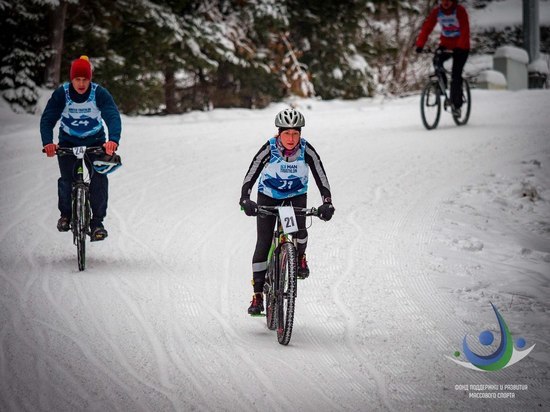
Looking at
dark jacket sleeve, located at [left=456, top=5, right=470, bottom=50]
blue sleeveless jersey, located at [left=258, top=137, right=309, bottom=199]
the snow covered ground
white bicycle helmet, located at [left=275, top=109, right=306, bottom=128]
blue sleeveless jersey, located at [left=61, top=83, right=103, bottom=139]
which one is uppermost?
dark jacket sleeve, located at [left=456, top=5, right=470, bottom=50]

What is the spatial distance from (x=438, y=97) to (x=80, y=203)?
8.57 m

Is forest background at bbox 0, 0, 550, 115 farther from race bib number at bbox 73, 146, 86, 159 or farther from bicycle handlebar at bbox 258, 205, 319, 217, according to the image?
bicycle handlebar at bbox 258, 205, 319, 217

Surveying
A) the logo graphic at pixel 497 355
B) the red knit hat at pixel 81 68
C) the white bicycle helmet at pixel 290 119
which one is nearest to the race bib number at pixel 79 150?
the red knit hat at pixel 81 68

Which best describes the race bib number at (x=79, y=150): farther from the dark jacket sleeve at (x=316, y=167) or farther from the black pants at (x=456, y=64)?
the black pants at (x=456, y=64)

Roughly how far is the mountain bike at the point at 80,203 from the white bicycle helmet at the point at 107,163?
0.34 feet

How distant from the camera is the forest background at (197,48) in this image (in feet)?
58.0

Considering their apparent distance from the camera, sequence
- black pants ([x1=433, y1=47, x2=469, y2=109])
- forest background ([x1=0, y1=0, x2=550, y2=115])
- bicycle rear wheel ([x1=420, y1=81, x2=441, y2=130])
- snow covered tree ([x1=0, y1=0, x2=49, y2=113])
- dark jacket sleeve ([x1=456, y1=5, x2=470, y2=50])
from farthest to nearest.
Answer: forest background ([x1=0, y1=0, x2=550, y2=115])
snow covered tree ([x1=0, y1=0, x2=49, y2=113])
bicycle rear wheel ([x1=420, y1=81, x2=441, y2=130])
black pants ([x1=433, y1=47, x2=469, y2=109])
dark jacket sleeve ([x1=456, y1=5, x2=470, y2=50])

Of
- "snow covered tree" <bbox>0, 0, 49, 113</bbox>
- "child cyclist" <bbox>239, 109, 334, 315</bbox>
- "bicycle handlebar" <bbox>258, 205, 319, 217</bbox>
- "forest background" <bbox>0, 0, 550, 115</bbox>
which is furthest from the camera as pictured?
"forest background" <bbox>0, 0, 550, 115</bbox>

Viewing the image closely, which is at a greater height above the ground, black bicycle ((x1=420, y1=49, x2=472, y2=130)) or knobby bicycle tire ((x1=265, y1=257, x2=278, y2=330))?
black bicycle ((x1=420, y1=49, x2=472, y2=130))

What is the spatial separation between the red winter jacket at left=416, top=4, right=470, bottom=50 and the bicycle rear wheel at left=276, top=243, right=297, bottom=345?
29.4 feet

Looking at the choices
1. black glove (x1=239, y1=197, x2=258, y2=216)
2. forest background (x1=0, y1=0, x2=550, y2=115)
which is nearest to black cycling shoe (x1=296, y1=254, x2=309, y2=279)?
black glove (x1=239, y1=197, x2=258, y2=216)

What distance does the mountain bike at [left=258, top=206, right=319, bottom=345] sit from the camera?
573 cm

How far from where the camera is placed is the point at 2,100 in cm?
1762

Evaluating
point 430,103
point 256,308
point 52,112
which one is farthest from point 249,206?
point 430,103
